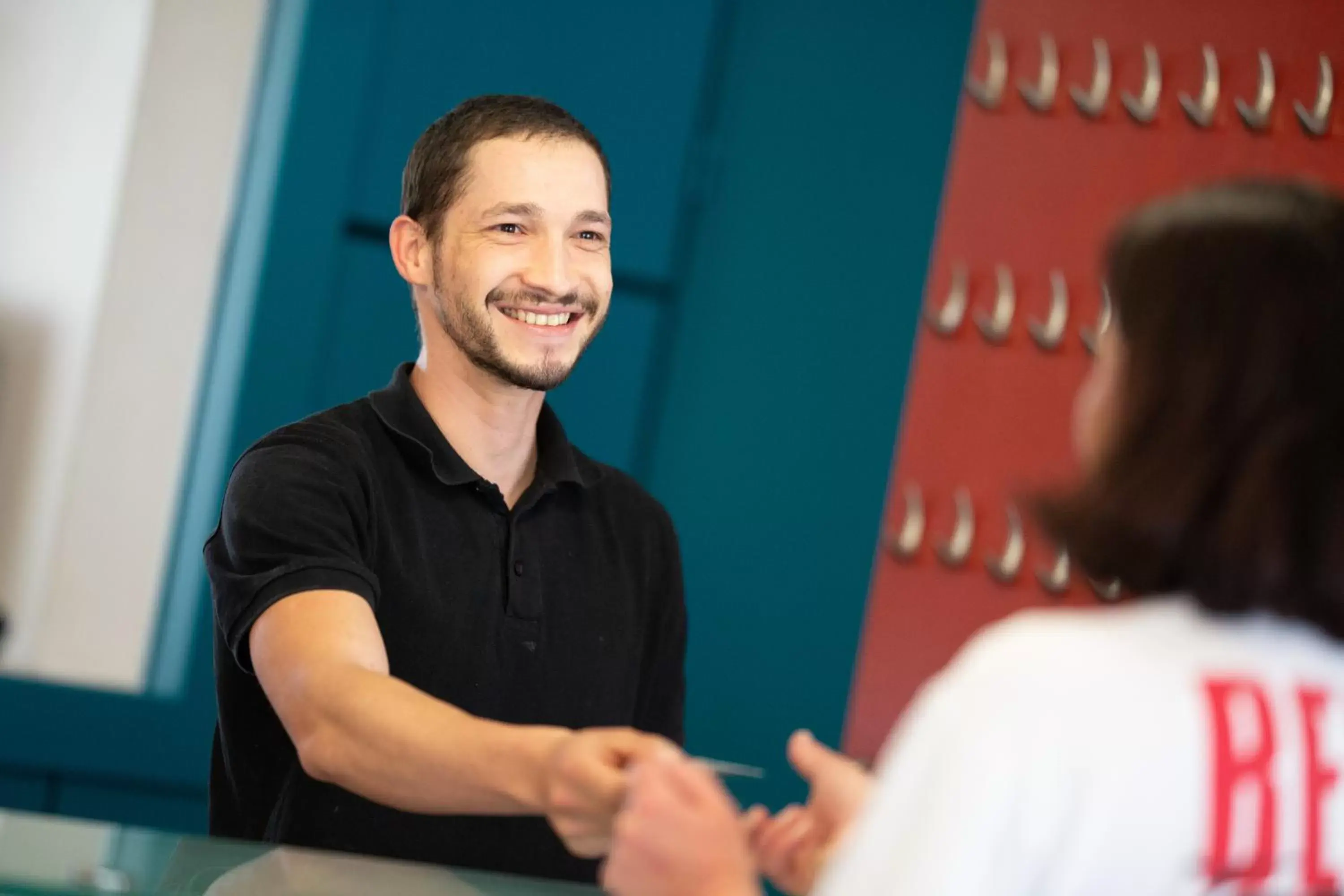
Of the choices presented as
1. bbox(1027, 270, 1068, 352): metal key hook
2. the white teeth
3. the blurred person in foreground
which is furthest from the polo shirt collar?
bbox(1027, 270, 1068, 352): metal key hook

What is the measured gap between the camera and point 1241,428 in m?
0.79

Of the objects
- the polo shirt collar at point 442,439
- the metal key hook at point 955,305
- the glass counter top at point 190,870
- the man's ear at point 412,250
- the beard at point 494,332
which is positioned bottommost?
the glass counter top at point 190,870

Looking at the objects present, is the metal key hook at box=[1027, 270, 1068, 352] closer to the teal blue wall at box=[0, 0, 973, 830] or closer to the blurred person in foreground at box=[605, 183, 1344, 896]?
the teal blue wall at box=[0, 0, 973, 830]

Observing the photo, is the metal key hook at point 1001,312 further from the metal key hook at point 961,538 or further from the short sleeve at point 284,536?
the short sleeve at point 284,536

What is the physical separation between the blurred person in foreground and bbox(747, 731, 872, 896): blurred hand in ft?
1.14

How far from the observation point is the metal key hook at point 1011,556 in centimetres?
266

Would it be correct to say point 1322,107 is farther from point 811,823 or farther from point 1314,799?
point 1314,799

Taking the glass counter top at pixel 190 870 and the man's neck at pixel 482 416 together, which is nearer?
the glass counter top at pixel 190 870

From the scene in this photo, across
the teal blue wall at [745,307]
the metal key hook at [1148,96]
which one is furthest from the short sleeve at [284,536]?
the metal key hook at [1148,96]

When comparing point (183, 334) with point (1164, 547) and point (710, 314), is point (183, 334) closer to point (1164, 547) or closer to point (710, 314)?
point (710, 314)

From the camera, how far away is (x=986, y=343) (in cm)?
271

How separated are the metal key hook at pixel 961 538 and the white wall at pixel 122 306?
4.60 ft

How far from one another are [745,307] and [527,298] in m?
1.16

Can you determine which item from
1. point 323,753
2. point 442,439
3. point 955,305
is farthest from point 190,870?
point 955,305
